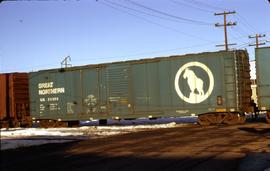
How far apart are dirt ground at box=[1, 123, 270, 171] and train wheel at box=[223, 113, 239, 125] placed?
8.09 metres

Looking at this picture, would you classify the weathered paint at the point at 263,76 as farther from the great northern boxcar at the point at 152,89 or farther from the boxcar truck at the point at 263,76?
the great northern boxcar at the point at 152,89

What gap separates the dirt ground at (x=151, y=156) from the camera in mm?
10711

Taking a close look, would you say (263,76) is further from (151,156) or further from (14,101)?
(14,101)

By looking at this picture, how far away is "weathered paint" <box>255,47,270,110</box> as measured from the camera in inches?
962

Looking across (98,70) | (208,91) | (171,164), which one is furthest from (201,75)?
(171,164)

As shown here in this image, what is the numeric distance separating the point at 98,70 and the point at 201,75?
6.70 metres

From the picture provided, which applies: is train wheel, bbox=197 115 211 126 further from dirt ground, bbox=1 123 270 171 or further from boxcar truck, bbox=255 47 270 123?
dirt ground, bbox=1 123 270 171

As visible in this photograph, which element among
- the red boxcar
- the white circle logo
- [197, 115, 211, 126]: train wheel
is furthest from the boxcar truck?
the red boxcar

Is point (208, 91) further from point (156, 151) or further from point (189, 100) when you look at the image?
point (156, 151)

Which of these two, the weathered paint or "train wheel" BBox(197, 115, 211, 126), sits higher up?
the weathered paint

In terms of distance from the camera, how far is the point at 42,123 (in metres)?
30.5

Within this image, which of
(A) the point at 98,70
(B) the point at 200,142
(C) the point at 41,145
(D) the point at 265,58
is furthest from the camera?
(A) the point at 98,70

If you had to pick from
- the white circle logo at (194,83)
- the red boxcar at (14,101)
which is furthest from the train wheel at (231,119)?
the red boxcar at (14,101)

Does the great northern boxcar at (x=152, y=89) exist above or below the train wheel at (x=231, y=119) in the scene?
above
